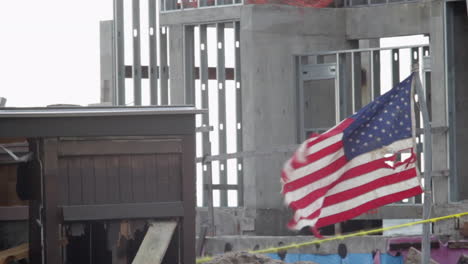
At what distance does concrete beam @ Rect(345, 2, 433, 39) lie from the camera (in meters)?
31.8

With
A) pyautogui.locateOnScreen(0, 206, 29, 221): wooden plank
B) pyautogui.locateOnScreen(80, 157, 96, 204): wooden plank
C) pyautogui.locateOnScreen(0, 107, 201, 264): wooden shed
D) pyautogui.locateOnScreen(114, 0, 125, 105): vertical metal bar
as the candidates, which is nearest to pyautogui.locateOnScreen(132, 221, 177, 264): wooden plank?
pyautogui.locateOnScreen(0, 107, 201, 264): wooden shed

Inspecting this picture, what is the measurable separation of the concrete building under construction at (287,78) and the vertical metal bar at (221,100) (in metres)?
0.03

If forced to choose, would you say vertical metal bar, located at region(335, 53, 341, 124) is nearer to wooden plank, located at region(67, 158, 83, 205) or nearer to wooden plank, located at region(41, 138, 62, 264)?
wooden plank, located at region(67, 158, 83, 205)

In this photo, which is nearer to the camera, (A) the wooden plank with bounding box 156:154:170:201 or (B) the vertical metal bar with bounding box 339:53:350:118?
(A) the wooden plank with bounding box 156:154:170:201

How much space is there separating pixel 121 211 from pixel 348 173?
301 cm

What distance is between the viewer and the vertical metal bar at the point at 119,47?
34.9 m

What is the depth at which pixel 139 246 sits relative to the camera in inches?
645

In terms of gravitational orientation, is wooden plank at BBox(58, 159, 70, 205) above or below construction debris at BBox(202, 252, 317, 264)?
above

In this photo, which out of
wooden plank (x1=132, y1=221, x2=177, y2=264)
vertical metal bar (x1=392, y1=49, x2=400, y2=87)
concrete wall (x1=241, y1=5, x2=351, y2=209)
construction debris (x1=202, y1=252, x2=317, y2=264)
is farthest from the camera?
concrete wall (x1=241, y1=5, x2=351, y2=209)

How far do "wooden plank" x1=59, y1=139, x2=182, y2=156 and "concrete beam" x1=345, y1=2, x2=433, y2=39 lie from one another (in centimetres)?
1608

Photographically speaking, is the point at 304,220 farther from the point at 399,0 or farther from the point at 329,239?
the point at 399,0

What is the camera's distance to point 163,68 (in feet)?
112

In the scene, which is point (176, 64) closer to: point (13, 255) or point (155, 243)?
point (13, 255)

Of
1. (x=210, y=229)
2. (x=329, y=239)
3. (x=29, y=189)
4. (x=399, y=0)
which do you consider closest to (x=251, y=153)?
(x=210, y=229)
